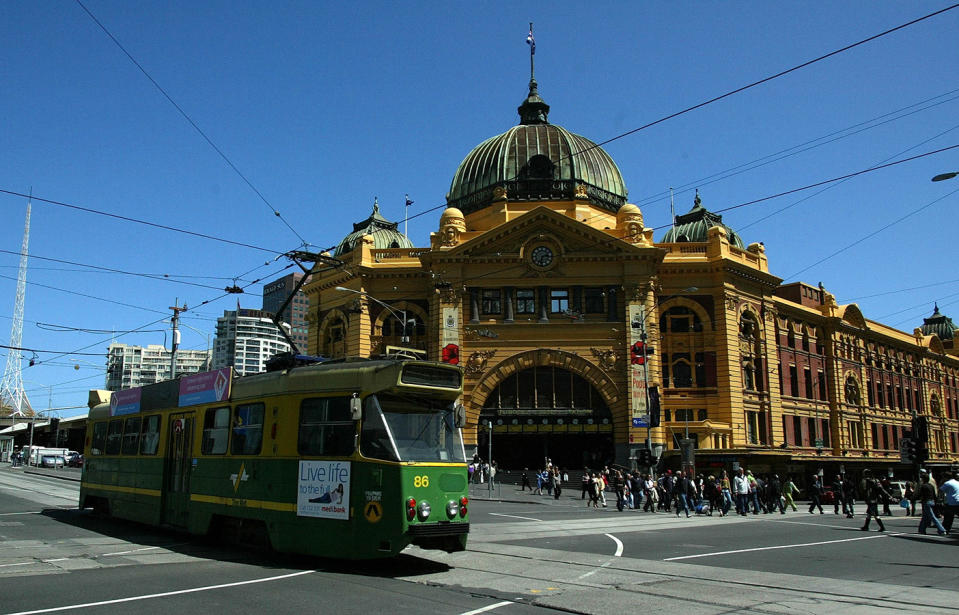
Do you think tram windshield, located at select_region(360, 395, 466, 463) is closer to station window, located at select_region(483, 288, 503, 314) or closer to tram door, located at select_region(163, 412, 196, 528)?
tram door, located at select_region(163, 412, 196, 528)

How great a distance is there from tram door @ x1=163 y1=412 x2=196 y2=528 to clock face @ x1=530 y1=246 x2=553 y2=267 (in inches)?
1272

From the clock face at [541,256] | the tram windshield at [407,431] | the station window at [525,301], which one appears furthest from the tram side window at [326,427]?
the clock face at [541,256]

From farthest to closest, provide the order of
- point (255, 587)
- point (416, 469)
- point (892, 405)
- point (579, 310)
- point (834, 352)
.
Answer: point (892, 405)
point (834, 352)
point (579, 310)
point (416, 469)
point (255, 587)

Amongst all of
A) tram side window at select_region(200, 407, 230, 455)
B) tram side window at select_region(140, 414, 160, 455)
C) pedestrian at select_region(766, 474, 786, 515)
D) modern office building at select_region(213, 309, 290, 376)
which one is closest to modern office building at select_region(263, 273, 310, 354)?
modern office building at select_region(213, 309, 290, 376)

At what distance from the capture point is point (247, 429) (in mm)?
14789

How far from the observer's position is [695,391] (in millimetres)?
47625

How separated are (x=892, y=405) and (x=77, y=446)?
9043cm

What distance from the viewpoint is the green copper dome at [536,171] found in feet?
172

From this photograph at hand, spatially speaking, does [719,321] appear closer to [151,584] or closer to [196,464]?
[196,464]

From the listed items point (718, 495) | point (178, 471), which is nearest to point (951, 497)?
point (718, 495)

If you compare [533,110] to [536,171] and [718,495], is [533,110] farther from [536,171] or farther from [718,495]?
[718,495]

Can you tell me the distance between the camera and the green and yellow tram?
12.2 m

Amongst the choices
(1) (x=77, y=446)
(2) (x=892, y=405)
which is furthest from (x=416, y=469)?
(1) (x=77, y=446)

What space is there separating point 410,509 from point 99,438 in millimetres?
13436
